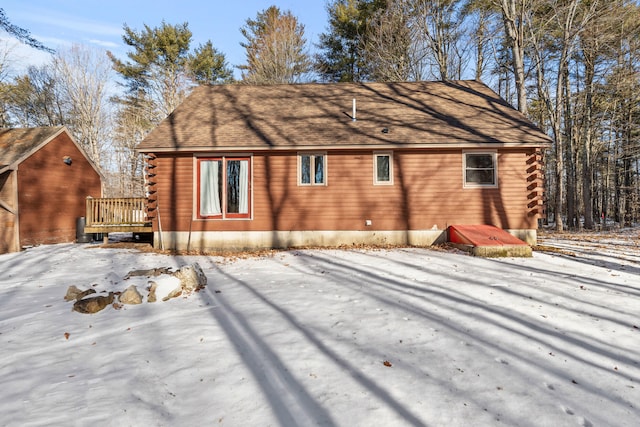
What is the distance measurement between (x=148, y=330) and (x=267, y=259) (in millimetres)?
4811

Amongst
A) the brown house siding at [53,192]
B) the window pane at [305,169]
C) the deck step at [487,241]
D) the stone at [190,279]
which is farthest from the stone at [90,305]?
the brown house siding at [53,192]

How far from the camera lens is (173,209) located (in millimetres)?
11031

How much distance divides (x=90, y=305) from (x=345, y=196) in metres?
7.79

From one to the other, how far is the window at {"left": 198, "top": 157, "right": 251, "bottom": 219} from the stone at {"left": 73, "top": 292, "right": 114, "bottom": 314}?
19.9 feet

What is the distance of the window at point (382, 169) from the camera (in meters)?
11.0

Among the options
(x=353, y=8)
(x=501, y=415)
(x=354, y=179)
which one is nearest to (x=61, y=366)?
(x=501, y=415)

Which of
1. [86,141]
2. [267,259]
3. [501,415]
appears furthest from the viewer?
[86,141]

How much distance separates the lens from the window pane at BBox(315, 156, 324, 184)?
11094 mm

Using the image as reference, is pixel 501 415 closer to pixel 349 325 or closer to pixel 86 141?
pixel 349 325

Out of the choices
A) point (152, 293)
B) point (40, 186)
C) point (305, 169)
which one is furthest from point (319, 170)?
point (40, 186)

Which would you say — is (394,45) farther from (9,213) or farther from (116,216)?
(9,213)

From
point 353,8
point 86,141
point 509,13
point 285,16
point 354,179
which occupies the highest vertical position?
point 285,16

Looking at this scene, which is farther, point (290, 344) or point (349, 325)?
point (349, 325)

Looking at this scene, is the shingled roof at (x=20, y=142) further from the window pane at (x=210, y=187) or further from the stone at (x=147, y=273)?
the stone at (x=147, y=273)
